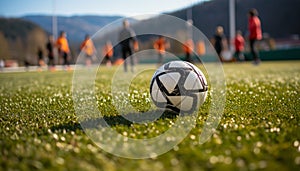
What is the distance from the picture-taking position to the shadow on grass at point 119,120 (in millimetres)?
3369

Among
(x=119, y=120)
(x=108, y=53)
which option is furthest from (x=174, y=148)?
(x=108, y=53)

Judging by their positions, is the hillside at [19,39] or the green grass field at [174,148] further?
the hillside at [19,39]

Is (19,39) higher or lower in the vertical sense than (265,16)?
lower

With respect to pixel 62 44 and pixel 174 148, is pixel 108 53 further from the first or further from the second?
pixel 174 148

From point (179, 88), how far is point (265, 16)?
110m

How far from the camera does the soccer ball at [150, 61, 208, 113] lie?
377cm

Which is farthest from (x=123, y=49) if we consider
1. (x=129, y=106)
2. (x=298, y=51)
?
(x=298, y=51)

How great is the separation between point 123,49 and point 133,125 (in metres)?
11.4

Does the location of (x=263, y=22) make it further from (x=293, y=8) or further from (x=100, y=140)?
(x=100, y=140)

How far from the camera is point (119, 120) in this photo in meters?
3.64

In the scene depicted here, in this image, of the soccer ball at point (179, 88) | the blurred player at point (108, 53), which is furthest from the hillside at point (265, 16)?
the soccer ball at point (179, 88)

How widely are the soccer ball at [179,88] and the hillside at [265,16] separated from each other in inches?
3790

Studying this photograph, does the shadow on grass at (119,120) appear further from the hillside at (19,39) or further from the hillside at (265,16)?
the hillside at (265,16)

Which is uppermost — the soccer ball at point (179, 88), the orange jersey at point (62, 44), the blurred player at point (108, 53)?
the orange jersey at point (62, 44)
